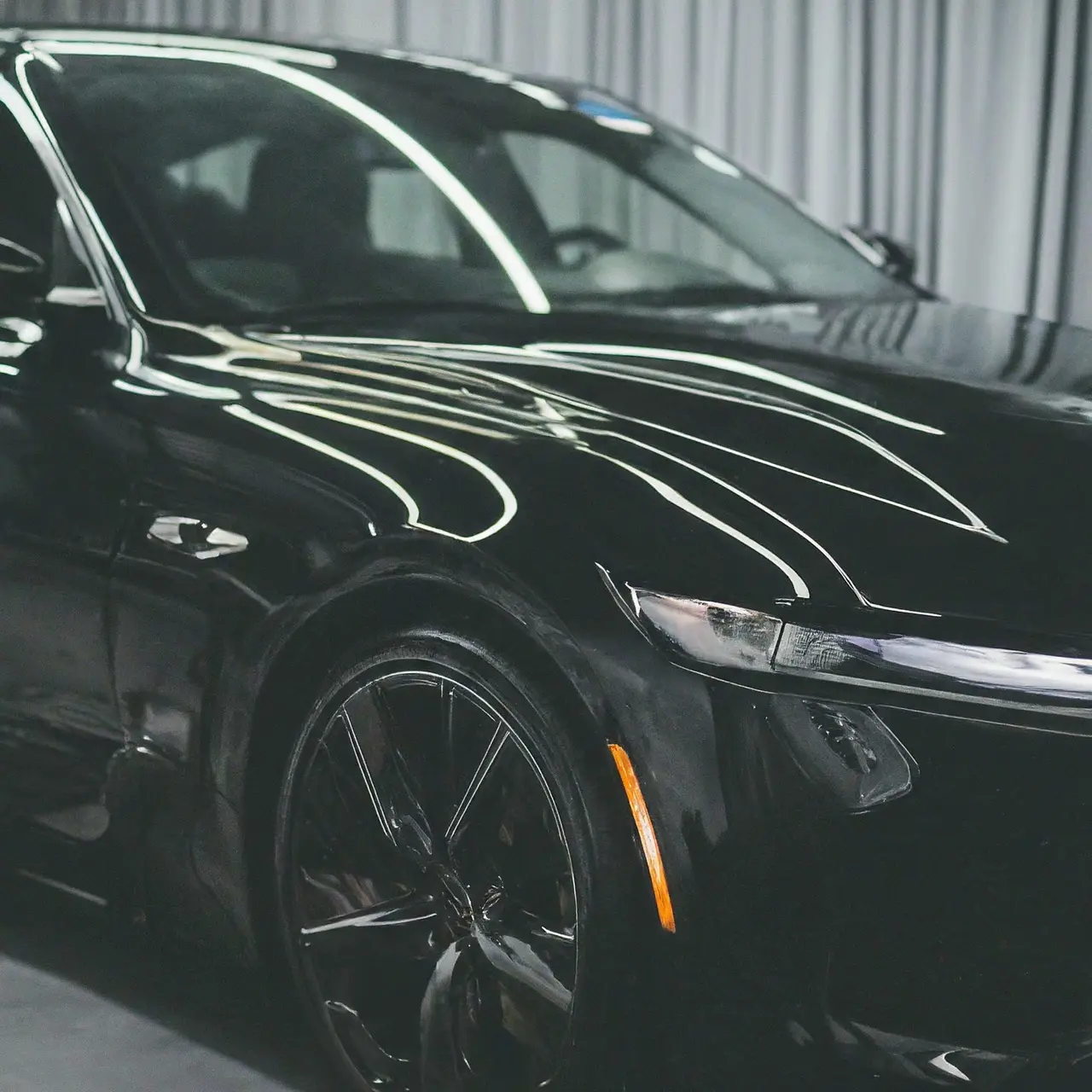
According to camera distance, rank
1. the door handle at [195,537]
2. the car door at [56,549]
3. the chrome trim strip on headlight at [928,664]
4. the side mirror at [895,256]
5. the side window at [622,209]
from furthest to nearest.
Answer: the side mirror at [895,256], the side window at [622,209], the car door at [56,549], the door handle at [195,537], the chrome trim strip on headlight at [928,664]

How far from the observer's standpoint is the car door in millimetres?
2230

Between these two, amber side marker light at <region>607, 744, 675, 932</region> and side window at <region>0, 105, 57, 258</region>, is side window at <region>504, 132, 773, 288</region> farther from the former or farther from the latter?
amber side marker light at <region>607, 744, 675, 932</region>

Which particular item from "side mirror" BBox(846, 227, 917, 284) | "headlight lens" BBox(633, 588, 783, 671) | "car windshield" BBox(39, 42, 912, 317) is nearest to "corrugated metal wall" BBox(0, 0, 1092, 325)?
"side mirror" BBox(846, 227, 917, 284)

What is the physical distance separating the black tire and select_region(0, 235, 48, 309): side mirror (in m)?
0.83

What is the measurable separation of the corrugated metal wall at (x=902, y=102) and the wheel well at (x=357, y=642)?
441cm

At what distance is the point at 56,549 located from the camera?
2262 millimetres

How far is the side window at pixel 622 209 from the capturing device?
9.98ft

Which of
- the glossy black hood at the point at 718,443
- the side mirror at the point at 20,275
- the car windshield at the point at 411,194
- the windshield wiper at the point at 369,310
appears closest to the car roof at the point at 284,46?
the car windshield at the point at 411,194

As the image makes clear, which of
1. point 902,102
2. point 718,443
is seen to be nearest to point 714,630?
point 718,443

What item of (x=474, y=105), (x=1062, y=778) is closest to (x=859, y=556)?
(x=1062, y=778)

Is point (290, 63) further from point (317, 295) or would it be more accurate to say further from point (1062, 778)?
point (1062, 778)

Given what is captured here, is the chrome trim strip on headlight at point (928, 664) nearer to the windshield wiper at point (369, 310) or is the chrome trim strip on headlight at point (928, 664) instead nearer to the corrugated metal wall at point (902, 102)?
the windshield wiper at point (369, 310)

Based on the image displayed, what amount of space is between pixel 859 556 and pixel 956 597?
0.33 ft

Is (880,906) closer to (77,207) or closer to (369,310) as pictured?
(369,310)
